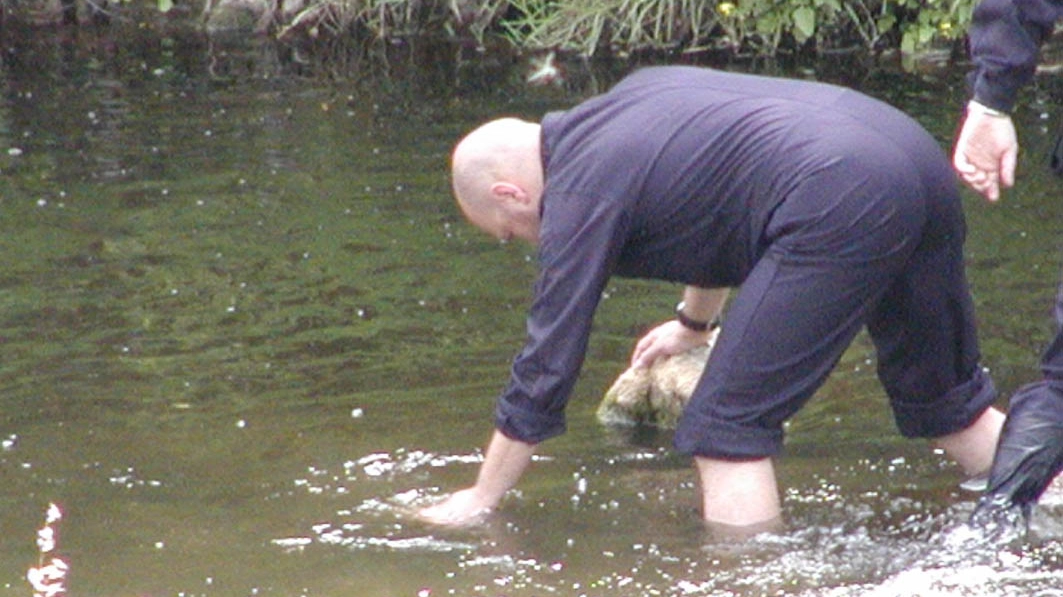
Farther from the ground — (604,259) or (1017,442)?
(604,259)

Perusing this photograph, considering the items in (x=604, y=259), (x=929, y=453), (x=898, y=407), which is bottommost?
(x=929, y=453)

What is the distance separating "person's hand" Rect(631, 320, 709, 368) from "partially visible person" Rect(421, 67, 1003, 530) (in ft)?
2.50

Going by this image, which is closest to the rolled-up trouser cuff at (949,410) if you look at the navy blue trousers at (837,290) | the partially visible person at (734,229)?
the navy blue trousers at (837,290)

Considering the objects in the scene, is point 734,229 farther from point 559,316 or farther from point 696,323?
point 696,323

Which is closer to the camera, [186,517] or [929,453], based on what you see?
[186,517]

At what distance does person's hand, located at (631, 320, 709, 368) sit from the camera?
5312mm

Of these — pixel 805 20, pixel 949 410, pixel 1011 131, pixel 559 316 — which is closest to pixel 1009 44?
pixel 1011 131

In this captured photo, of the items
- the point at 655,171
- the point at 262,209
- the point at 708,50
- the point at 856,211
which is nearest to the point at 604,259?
the point at 655,171

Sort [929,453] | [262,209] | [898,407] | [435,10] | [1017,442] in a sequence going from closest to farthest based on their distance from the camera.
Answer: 1. [1017,442]
2. [898,407]
3. [929,453]
4. [262,209]
5. [435,10]

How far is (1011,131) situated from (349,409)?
2.55 meters

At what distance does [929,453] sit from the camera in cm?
540

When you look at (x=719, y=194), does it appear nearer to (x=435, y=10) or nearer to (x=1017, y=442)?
(x=1017, y=442)

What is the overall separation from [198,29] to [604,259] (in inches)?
493

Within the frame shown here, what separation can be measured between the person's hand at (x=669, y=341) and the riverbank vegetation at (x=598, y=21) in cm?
770
